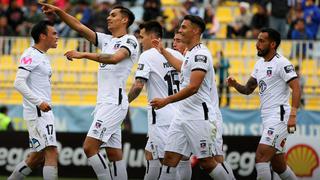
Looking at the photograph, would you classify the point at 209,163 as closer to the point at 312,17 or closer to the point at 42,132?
the point at 42,132

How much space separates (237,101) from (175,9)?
3980mm

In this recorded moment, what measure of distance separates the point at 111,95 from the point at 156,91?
130 cm

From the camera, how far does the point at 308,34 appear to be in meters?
24.7

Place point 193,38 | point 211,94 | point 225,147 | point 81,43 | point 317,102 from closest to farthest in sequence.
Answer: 1. point 193,38
2. point 211,94
3. point 225,147
4. point 317,102
5. point 81,43

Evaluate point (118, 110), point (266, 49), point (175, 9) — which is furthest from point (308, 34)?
point (118, 110)

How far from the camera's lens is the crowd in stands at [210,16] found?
2491 centimetres

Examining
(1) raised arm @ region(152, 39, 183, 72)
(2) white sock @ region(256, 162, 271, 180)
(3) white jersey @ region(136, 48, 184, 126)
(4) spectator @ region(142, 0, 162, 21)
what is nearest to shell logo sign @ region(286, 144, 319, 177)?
(2) white sock @ region(256, 162, 271, 180)

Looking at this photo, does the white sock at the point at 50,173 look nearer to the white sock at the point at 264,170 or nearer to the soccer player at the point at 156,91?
the soccer player at the point at 156,91

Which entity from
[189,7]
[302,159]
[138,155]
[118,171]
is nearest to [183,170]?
[118,171]

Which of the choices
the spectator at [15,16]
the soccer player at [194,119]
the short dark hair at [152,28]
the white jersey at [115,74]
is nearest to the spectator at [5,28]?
the spectator at [15,16]

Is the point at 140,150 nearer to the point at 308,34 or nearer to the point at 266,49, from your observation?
the point at 266,49

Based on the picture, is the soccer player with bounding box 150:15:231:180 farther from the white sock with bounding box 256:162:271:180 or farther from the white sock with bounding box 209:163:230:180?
the white sock with bounding box 256:162:271:180

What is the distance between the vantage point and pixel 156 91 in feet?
48.8

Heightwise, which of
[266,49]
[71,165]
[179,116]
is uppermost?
[266,49]
